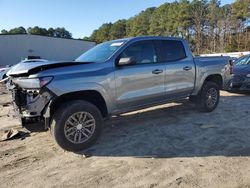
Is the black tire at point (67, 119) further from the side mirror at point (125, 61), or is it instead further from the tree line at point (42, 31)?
the tree line at point (42, 31)

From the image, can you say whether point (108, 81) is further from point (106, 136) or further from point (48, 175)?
point (48, 175)

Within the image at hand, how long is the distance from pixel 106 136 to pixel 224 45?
4881 centimetres

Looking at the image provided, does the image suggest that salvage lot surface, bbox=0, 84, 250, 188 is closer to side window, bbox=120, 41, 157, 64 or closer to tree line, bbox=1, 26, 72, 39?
side window, bbox=120, 41, 157, 64

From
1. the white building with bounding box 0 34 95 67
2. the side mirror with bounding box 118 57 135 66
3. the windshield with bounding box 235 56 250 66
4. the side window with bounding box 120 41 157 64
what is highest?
the white building with bounding box 0 34 95 67

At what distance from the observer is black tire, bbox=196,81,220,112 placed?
800cm

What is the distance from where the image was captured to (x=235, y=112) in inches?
320

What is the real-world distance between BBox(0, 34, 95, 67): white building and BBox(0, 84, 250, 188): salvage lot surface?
36056 millimetres

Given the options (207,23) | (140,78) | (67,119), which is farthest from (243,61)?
(207,23)

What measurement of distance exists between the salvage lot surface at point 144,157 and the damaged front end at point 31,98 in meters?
0.57

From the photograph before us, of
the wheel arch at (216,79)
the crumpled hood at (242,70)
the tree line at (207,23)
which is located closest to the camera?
the wheel arch at (216,79)

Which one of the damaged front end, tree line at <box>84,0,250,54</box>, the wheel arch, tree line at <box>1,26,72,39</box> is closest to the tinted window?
the wheel arch

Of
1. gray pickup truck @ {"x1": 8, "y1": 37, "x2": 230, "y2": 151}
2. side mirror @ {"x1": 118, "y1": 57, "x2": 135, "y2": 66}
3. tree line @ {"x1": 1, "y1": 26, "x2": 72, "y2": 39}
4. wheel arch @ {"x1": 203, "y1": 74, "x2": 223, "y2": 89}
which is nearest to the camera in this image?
gray pickup truck @ {"x1": 8, "y1": 37, "x2": 230, "y2": 151}

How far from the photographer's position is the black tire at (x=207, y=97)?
800cm

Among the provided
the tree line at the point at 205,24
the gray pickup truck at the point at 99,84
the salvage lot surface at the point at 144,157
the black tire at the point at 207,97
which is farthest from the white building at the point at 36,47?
the gray pickup truck at the point at 99,84
